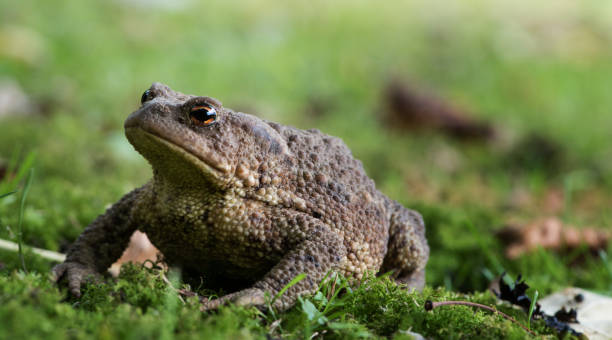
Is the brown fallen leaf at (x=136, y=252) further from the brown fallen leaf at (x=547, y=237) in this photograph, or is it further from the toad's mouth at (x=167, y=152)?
the brown fallen leaf at (x=547, y=237)

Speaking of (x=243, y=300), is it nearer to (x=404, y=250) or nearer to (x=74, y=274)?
(x=74, y=274)

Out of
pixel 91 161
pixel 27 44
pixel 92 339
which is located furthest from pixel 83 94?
pixel 92 339

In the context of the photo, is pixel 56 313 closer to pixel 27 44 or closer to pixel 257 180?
pixel 257 180

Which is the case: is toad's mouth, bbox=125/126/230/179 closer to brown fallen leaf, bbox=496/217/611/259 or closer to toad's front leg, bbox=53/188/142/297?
toad's front leg, bbox=53/188/142/297

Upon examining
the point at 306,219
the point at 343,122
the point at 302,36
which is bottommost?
the point at 306,219

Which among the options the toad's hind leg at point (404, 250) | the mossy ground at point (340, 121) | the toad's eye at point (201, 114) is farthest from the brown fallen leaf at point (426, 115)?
the toad's eye at point (201, 114)

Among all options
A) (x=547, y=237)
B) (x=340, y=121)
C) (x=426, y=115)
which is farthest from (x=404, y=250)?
(x=426, y=115)
